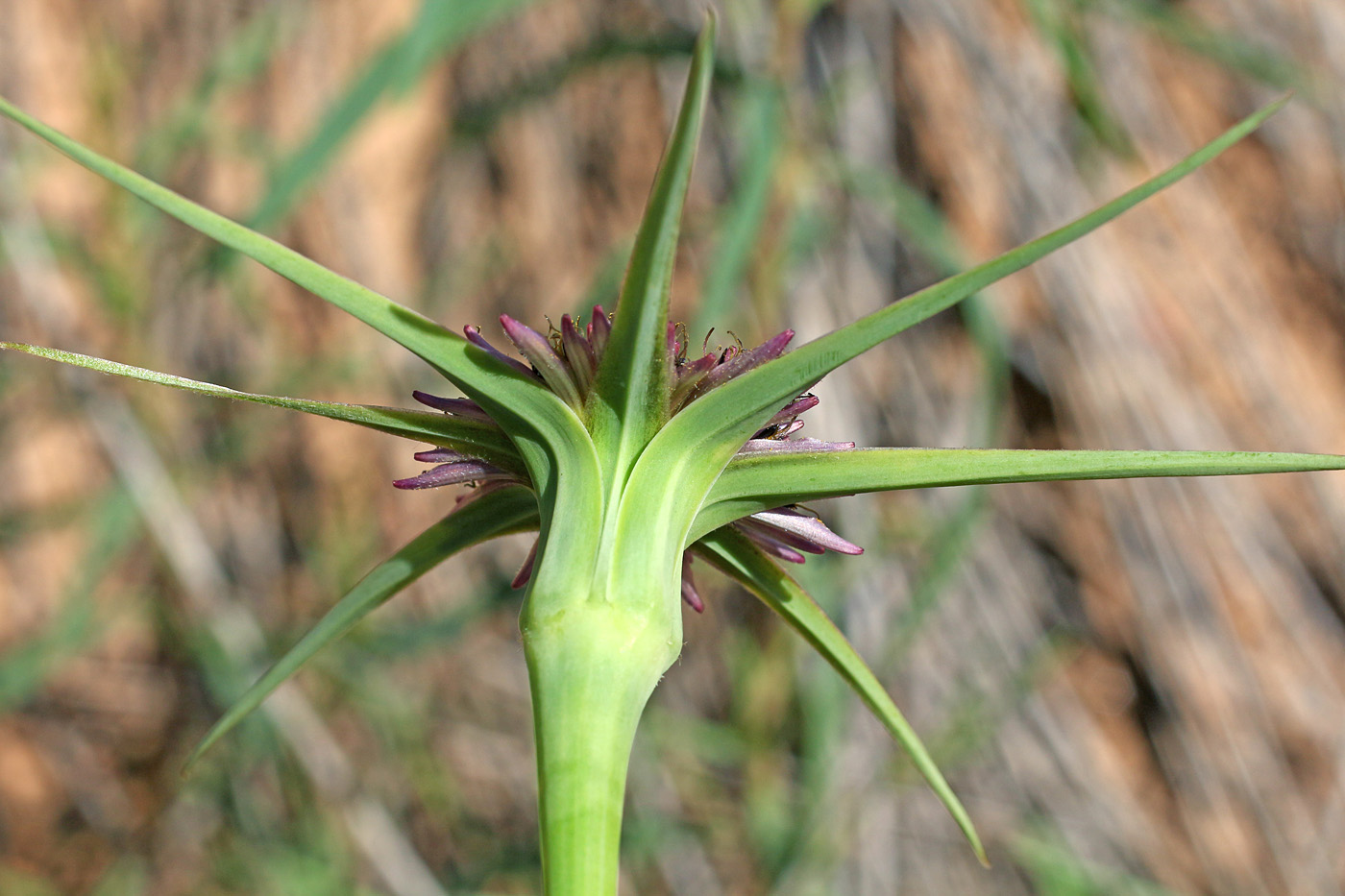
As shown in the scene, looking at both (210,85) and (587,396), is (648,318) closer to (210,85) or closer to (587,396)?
(587,396)

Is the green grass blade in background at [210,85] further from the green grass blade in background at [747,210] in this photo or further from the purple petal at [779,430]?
the purple petal at [779,430]

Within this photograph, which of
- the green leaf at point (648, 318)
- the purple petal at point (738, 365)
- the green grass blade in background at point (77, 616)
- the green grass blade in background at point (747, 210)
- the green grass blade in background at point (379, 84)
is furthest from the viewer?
the green grass blade in background at point (77, 616)

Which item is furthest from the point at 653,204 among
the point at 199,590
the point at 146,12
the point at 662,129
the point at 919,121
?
the point at 146,12

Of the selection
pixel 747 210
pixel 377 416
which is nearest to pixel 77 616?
pixel 747 210

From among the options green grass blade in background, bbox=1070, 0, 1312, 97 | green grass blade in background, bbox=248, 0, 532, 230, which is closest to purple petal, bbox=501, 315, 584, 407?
green grass blade in background, bbox=248, 0, 532, 230

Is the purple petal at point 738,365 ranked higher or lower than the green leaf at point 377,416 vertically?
higher

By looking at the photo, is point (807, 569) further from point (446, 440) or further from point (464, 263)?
point (464, 263)

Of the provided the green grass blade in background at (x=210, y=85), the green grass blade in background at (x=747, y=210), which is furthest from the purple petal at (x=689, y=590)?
the green grass blade in background at (x=210, y=85)

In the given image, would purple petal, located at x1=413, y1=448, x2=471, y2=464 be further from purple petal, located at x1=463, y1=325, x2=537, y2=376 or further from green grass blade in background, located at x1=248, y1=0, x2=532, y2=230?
green grass blade in background, located at x1=248, y1=0, x2=532, y2=230
